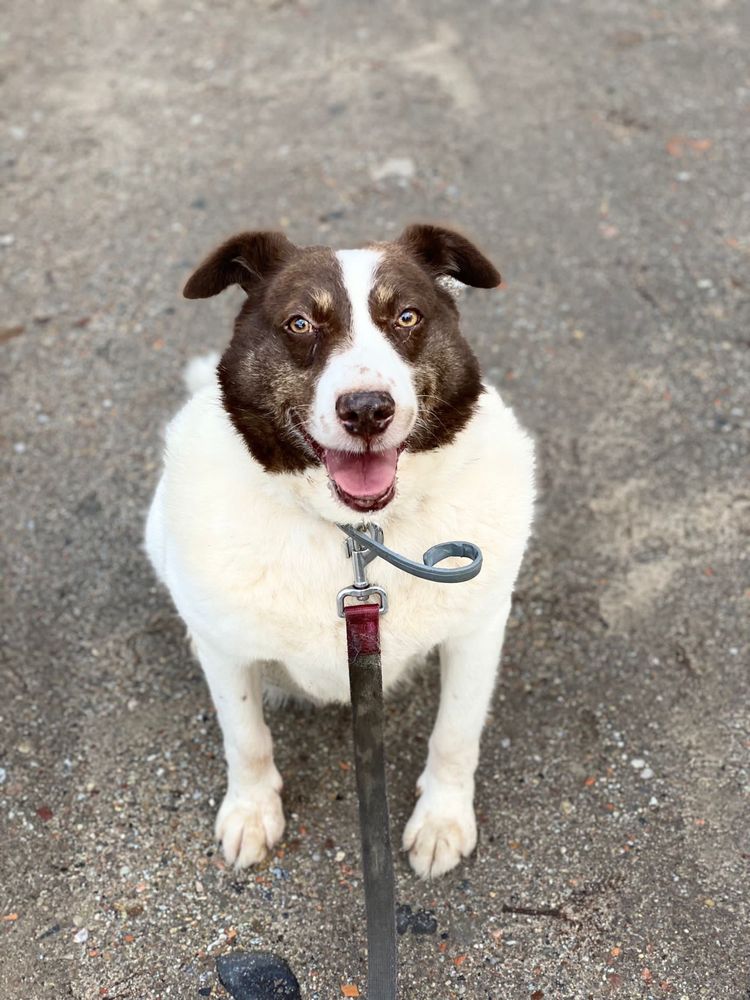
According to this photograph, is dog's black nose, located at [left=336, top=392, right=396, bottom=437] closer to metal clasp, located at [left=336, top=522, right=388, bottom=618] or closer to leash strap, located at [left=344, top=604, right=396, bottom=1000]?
metal clasp, located at [left=336, top=522, right=388, bottom=618]

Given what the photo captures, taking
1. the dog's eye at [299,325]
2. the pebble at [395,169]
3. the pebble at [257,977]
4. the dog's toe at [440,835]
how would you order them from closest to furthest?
1. the dog's eye at [299,325]
2. the pebble at [257,977]
3. the dog's toe at [440,835]
4. the pebble at [395,169]

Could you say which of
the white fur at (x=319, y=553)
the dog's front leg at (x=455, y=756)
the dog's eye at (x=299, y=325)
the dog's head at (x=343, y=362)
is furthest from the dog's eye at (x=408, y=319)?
the dog's front leg at (x=455, y=756)

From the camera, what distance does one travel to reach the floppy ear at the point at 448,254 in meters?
2.72

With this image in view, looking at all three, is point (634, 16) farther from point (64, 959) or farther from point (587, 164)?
point (64, 959)

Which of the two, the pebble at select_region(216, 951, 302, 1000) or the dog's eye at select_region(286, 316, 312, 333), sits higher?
the dog's eye at select_region(286, 316, 312, 333)

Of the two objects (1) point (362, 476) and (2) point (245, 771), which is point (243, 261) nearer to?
(1) point (362, 476)

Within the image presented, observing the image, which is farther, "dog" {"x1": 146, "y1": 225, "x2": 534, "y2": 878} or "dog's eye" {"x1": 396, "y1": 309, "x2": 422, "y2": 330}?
"dog's eye" {"x1": 396, "y1": 309, "x2": 422, "y2": 330}

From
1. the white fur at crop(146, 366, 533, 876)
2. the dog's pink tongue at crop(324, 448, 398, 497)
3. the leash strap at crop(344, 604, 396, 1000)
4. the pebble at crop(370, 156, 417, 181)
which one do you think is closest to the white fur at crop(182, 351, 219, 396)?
the white fur at crop(146, 366, 533, 876)

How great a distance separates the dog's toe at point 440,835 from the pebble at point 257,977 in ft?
1.52

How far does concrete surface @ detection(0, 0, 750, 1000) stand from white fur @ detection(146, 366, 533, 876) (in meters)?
0.50

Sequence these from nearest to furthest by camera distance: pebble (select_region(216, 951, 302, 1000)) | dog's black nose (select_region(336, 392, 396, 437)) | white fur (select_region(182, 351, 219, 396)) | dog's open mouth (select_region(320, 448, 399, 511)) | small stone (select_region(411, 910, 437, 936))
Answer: dog's black nose (select_region(336, 392, 396, 437)) → dog's open mouth (select_region(320, 448, 399, 511)) → pebble (select_region(216, 951, 302, 1000)) → small stone (select_region(411, 910, 437, 936)) → white fur (select_region(182, 351, 219, 396))

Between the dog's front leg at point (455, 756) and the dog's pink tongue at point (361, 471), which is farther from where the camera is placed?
the dog's front leg at point (455, 756)

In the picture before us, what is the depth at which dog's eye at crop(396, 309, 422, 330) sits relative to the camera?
249 cm

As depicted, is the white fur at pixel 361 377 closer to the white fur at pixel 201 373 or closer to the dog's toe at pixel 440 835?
the white fur at pixel 201 373
